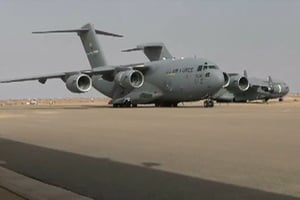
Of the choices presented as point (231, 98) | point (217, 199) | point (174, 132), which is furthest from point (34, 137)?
point (231, 98)

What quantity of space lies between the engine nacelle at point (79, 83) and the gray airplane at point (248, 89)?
56.5 feet

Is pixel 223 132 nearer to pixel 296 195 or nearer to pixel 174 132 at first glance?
pixel 174 132

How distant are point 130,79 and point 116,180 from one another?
33.7m

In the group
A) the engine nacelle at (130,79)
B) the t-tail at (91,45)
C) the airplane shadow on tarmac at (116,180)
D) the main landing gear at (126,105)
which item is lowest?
the airplane shadow on tarmac at (116,180)

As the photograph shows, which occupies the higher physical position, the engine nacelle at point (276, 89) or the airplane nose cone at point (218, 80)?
the engine nacelle at point (276, 89)

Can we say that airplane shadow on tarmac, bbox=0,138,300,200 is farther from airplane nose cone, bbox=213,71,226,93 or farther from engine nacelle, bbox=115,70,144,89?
engine nacelle, bbox=115,70,144,89

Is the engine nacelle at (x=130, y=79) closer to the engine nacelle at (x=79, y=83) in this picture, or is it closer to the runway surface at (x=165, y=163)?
the engine nacelle at (x=79, y=83)

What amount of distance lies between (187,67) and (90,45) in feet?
41.0

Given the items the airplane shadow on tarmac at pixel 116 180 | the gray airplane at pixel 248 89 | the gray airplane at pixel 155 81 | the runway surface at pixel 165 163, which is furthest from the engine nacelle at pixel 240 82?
the airplane shadow on tarmac at pixel 116 180

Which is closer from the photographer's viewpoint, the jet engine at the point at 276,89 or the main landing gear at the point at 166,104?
the main landing gear at the point at 166,104

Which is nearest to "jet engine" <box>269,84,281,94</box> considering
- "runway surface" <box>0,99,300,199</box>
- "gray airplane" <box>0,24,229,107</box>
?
"gray airplane" <box>0,24,229,107</box>

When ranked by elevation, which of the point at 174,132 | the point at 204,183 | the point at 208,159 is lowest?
the point at 204,183

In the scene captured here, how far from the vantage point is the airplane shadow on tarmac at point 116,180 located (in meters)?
6.52

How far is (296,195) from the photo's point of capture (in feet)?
20.8
